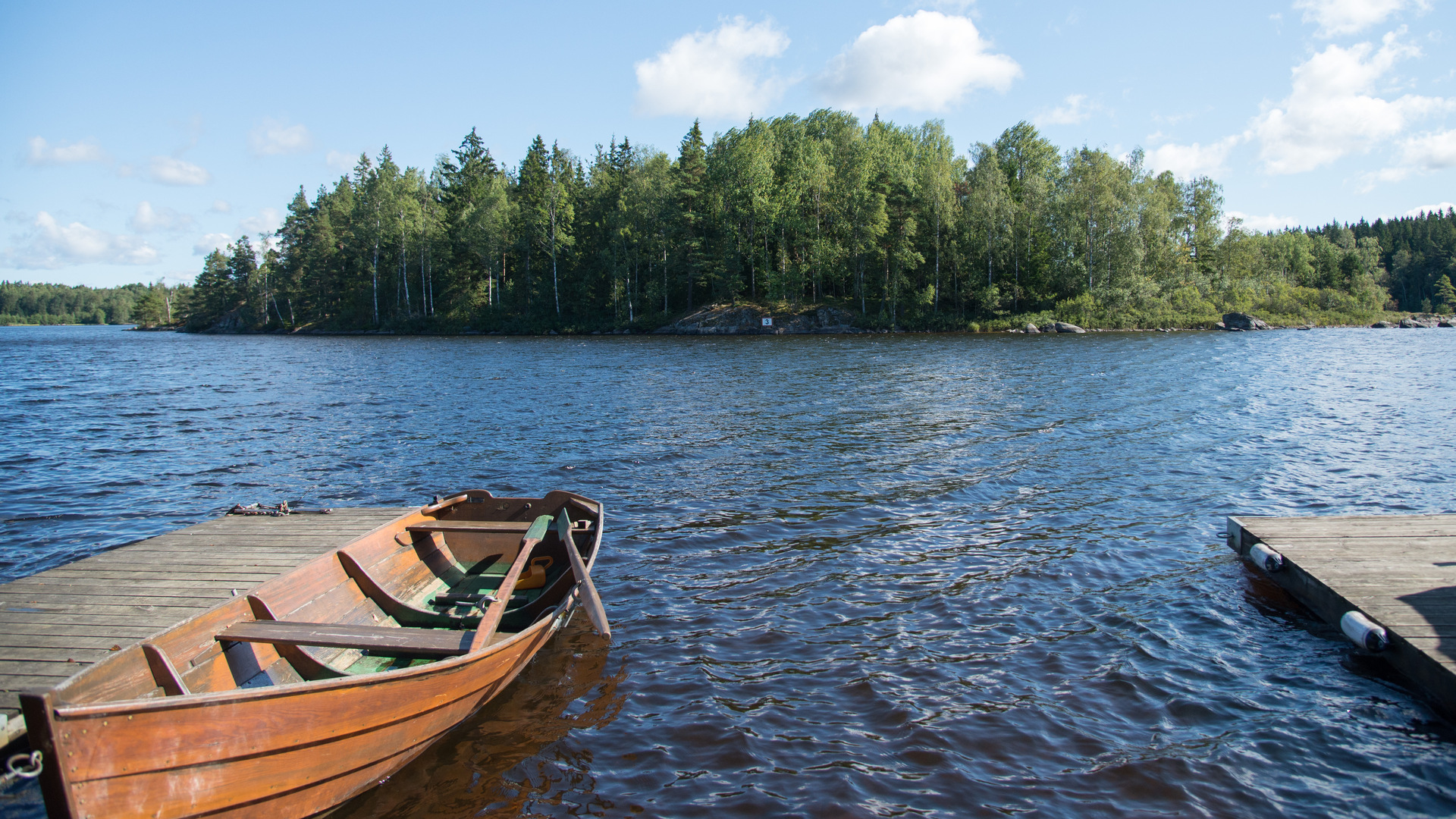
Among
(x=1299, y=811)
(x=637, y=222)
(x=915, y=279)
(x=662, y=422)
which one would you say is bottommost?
(x=1299, y=811)

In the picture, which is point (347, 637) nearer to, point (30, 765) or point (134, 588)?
point (30, 765)

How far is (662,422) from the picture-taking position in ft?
71.7

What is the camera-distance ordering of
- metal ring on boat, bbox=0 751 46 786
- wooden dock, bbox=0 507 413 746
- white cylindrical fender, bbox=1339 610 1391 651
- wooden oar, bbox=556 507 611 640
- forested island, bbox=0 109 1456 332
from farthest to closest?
forested island, bbox=0 109 1456 332
wooden oar, bbox=556 507 611 640
white cylindrical fender, bbox=1339 610 1391 651
wooden dock, bbox=0 507 413 746
metal ring on boat, bbox=0 751 46 786

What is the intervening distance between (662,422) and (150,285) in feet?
555

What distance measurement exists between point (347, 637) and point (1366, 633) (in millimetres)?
9495

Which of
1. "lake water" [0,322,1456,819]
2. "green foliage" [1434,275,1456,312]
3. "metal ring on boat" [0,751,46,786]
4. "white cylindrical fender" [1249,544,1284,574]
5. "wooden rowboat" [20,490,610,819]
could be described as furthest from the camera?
"green foliage" [1434,275,1456,312]

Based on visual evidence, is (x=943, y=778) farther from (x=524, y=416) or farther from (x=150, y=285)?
(x=150, y=285)

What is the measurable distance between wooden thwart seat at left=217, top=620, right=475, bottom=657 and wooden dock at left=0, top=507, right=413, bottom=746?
77cm

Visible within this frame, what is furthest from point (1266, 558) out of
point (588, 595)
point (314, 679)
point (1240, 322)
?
point (1240, 322)

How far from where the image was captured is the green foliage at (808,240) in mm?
67312

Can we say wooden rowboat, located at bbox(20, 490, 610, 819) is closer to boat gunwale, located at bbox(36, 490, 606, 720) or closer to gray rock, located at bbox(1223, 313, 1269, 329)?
boat gunwale, located at bbox(36, 490, 606, 720)

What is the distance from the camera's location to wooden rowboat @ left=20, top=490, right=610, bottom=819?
4066 mm

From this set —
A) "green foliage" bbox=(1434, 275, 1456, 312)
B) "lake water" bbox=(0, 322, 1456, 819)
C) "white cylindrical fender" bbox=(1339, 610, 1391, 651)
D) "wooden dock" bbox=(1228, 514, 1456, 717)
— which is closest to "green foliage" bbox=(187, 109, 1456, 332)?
"green foliage" bbox=(1434, 275, 1456, 312)

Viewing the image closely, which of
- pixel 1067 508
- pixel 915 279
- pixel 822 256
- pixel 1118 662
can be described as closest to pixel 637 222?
pixel 822 256
